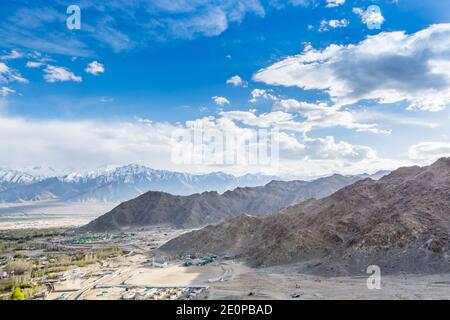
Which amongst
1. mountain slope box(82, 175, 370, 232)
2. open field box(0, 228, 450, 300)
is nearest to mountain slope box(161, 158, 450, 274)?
open field box(0, 228, 450, 300)

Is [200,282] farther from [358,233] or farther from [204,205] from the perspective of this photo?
[204,205]


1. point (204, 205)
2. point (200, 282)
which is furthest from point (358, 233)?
point (204, 205)

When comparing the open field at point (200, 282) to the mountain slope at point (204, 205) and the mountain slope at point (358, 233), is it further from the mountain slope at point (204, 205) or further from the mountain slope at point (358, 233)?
the mountain slope at point (204, 205)

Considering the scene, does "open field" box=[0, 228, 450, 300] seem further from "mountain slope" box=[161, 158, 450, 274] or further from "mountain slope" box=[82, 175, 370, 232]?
"mountain slope" box=[82, 175, 370, 232]

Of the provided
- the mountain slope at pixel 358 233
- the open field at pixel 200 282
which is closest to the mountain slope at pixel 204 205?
the mountain slope at pixel 358 233

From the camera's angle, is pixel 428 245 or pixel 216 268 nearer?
pixel 428 245
